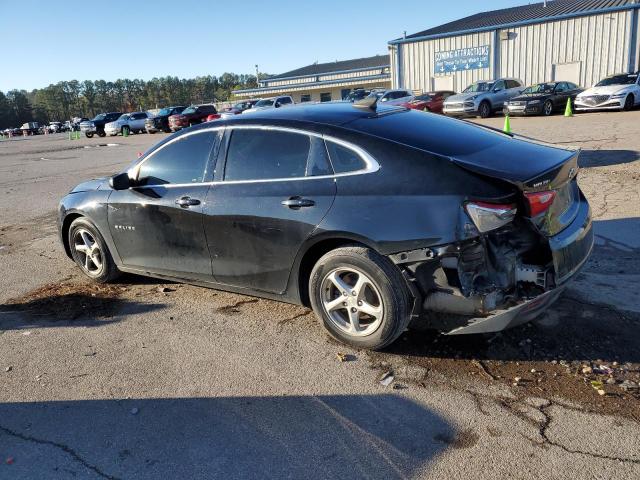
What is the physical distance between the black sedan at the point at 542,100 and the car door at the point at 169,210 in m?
22.0

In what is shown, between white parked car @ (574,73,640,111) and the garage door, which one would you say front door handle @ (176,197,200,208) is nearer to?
white parked car @ (574,73,640,111)

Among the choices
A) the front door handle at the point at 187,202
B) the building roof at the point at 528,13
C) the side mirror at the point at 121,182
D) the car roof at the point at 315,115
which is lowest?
the front door handle at the point at 187,202

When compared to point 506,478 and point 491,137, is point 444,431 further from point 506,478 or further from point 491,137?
point 491,137

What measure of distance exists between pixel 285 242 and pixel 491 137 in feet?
5.86

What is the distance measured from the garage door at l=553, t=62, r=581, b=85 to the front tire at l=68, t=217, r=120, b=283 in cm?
3239

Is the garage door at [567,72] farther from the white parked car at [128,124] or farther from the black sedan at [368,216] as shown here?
the black sedan at [368,216]

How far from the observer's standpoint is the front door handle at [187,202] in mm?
4500

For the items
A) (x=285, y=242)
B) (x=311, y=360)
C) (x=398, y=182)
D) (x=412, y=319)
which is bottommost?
(x=311, y=360)

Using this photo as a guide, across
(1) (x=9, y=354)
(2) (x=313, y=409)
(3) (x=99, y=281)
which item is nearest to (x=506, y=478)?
(2) (x=313, y=409)

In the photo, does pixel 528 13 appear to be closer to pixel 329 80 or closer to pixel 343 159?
pixel 329 80

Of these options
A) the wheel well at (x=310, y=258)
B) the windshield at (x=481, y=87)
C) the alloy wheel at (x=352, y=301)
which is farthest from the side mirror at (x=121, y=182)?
the windshield at (x=481, y=87)

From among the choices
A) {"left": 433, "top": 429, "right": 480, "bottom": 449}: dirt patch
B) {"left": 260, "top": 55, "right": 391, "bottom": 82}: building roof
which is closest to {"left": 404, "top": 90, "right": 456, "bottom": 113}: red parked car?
{"left": 433, "top": 429, "right": 480, "bottom": 449}: dirt patch

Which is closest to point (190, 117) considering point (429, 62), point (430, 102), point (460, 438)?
point (430, 102)

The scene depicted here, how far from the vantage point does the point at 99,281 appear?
565 cm
